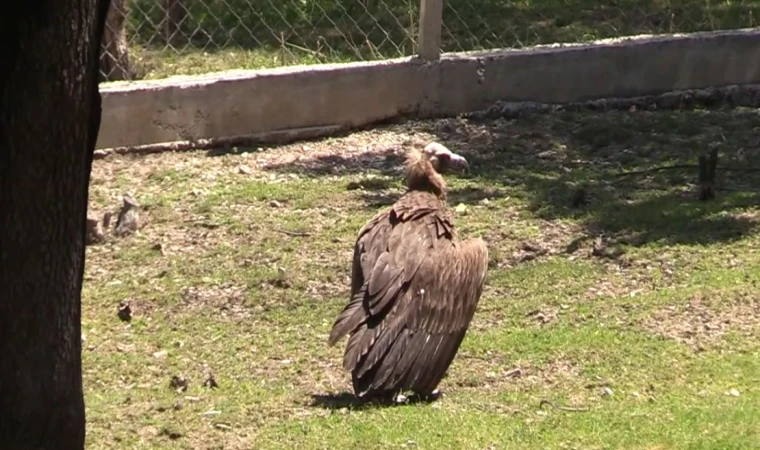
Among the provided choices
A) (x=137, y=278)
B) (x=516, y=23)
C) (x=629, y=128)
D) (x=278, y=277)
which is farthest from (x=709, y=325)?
(x=516, y=23)

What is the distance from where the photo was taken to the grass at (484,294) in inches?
205

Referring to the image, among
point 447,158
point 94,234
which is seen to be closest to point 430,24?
point 447,158

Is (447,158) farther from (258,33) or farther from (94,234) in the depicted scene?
(258,33)

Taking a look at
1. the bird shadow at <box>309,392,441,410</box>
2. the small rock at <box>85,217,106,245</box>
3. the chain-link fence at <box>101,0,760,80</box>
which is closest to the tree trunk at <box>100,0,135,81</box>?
the chain-link fence at <box>101,0,760,80</box>

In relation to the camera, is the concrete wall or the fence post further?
the fence post

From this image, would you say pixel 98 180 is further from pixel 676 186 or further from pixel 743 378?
pixel 743 378

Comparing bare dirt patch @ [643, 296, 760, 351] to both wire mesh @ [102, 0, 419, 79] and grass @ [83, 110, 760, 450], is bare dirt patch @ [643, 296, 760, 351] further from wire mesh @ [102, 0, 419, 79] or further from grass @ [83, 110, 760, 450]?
wire mesh @ [102, 0, 419, 79]

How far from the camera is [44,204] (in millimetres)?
3775

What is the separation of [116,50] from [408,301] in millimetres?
3833

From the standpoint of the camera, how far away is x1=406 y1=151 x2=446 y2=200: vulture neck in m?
6.74

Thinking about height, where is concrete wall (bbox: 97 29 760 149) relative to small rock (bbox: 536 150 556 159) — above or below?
above

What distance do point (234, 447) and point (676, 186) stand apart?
12.4 feet

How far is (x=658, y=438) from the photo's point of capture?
16.3 feet

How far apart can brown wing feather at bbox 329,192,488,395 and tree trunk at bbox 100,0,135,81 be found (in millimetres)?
3163
